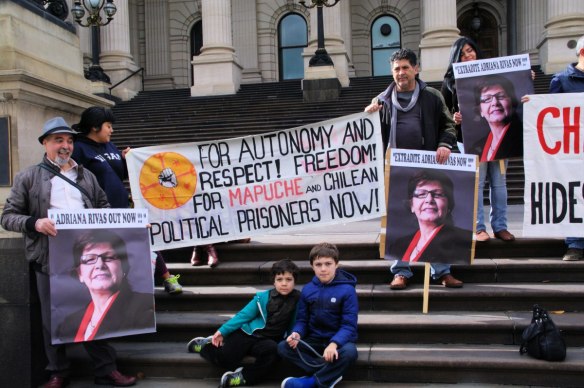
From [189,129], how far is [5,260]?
1310 centimetres

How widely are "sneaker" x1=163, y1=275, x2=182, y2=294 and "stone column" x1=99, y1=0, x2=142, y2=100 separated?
21316 millimetres

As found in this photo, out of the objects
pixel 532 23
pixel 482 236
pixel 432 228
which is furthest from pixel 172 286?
pixel 532 23

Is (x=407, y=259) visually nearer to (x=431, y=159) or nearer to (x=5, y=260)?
(x=431, y=159)

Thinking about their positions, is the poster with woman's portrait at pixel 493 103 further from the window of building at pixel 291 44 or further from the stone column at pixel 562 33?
the window of building at pixel 291 44

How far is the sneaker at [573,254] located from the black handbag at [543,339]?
130 centimetres

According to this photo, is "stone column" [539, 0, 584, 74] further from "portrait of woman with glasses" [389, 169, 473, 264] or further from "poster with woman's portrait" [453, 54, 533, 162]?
"portrait of woman with glasses" [389, 169, 473, 264]

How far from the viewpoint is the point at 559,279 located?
19.1 feet

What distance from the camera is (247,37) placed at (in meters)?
30.5

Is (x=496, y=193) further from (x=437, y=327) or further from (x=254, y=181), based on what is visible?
(x=254, y=181)

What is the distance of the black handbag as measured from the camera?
4617mm

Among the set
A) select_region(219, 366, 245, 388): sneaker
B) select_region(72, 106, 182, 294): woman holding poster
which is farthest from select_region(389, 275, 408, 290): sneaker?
select_region(72, 106, 182, 294): woman holding poster

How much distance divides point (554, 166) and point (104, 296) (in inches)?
156

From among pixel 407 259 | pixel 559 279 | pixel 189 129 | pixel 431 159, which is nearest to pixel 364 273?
pixel 407 259

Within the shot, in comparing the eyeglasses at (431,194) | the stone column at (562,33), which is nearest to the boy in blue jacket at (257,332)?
the eyeglasses at (431,194)
